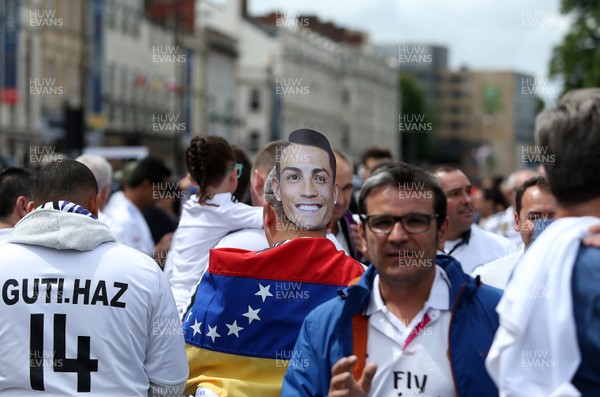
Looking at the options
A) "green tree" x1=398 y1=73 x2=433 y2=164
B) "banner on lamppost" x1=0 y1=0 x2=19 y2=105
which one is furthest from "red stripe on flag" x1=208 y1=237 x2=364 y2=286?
"green tree" x1=398 y1=73 x2=433 y2=164

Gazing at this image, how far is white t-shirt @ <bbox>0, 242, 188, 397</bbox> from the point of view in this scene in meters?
5.29

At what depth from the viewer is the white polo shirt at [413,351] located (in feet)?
14.6

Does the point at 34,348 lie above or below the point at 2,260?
below

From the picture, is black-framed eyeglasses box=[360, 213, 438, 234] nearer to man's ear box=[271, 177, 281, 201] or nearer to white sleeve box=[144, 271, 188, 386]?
white sleeve box=[144, 271, 188, 386]

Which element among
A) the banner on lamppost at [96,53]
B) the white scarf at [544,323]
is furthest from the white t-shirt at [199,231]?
the banner on lamppost at [96,53]

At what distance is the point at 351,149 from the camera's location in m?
125

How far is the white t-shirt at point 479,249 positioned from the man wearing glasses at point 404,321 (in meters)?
3.95

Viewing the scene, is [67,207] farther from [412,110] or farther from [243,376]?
[412,110]

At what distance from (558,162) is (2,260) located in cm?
263

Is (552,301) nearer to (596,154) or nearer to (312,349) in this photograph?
(596,154)

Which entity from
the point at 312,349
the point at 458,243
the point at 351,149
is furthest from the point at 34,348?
the point at 351,149

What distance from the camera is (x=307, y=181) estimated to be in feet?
20.5

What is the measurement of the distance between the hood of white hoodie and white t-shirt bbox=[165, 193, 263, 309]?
1880 mm

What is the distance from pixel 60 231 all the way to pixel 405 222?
1.63 m
